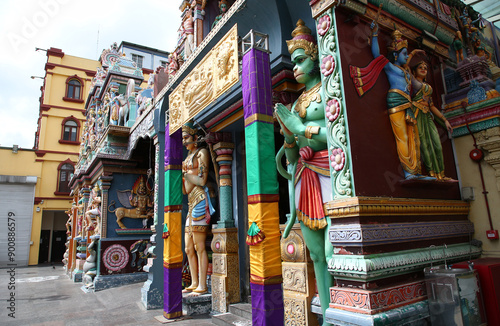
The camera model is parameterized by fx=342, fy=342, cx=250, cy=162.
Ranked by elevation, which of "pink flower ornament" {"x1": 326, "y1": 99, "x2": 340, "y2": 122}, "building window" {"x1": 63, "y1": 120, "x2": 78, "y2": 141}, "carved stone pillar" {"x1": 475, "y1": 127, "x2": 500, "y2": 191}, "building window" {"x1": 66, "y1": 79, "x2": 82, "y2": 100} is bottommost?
"carved stone pillar" {"x1": 475, "y1": 127, "x2": 500, "y2": 191}

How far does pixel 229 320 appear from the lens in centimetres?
490

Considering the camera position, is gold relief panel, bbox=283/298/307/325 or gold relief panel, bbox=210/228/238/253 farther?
gold relief panel, bbox=210/228/238/253

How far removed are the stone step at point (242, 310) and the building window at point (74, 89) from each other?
21941 millimetres

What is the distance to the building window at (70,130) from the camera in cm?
2220

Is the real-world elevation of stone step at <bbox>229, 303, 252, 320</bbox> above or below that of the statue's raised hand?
below

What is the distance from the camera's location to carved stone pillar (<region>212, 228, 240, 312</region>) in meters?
5.55

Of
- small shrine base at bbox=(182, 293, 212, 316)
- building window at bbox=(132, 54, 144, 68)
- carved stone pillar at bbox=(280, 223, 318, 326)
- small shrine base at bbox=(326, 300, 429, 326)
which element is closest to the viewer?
small shrine base at bbox=(326, 300, 429, 326)

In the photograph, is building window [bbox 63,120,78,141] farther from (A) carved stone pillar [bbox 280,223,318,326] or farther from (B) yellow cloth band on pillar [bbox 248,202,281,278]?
(B) yellow cloth band on pillar [bbox 248,202,281,278]

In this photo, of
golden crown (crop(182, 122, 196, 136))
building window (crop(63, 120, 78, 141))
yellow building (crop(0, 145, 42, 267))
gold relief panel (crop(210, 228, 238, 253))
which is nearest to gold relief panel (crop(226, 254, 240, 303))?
gold relief panel (crop(210, 228, 238, 253))

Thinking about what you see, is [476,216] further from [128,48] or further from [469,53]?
[128,48]

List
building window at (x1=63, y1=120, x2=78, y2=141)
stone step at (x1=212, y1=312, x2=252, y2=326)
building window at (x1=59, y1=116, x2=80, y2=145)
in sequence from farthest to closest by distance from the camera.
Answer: building window at (x1=63, y1=120, x2=78, y2=141) → building window at (x1=59, y1=116, x2=80, y2=145) → stone step at (x1=212, y1=312, x2=252, y2=326)

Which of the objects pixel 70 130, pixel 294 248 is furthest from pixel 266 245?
pixel 70 130

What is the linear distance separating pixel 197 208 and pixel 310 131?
3.63 m

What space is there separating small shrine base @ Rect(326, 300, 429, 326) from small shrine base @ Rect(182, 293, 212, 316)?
3569 mm
